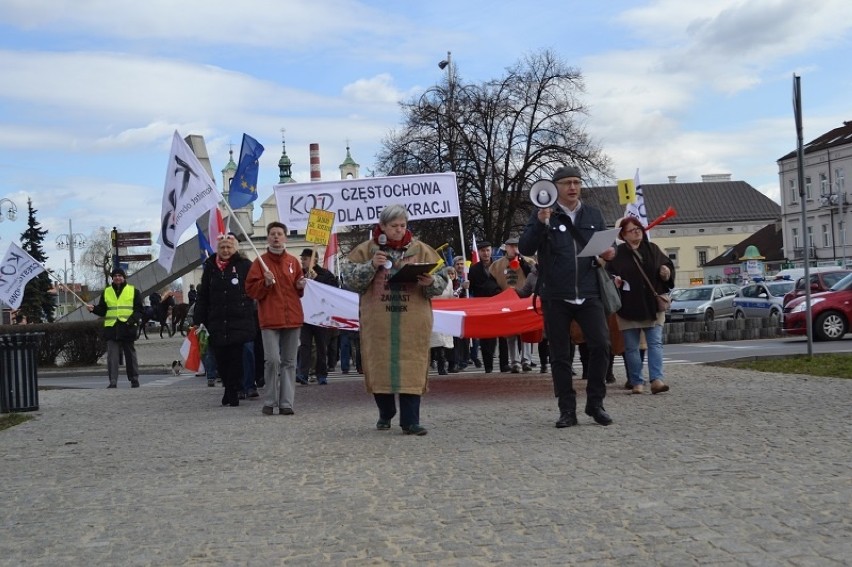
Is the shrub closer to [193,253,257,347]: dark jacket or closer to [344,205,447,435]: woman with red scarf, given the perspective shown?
[193,253,257,347]: dark jacket

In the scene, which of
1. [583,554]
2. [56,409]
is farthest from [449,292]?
[583,554]

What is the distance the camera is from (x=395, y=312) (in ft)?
32.0

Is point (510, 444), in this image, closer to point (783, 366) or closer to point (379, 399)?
point (379, 399)

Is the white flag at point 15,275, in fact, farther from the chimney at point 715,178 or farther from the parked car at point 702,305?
the chimney at point 715,178

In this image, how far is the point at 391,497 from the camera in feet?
21.8

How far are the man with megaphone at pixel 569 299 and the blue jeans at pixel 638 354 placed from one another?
3225 millimetres

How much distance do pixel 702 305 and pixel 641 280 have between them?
30.7 meters

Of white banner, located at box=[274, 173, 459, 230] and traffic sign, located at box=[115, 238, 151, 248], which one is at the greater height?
traffic sign, located at box=[115, 238, 151, 248]

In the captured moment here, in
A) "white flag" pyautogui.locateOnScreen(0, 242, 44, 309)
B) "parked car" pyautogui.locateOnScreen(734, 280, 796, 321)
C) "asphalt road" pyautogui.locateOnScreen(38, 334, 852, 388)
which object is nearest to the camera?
"white flag" pyautogui.locateOnScreen(0, 242, 44, 309)

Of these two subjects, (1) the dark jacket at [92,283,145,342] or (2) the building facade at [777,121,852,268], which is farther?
(2) the building facade at [777,121,852,268]

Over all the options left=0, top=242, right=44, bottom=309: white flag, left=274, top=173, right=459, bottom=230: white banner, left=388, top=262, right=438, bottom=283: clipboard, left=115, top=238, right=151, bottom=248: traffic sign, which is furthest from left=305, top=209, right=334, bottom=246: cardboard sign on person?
left=115, top=238, right=151, bottom=248: traffic sign

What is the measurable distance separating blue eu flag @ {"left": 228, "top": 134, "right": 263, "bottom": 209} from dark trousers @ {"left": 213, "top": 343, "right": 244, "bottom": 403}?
10.7 ft

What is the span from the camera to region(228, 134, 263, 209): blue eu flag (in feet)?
53.3

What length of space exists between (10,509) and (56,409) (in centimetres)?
752
